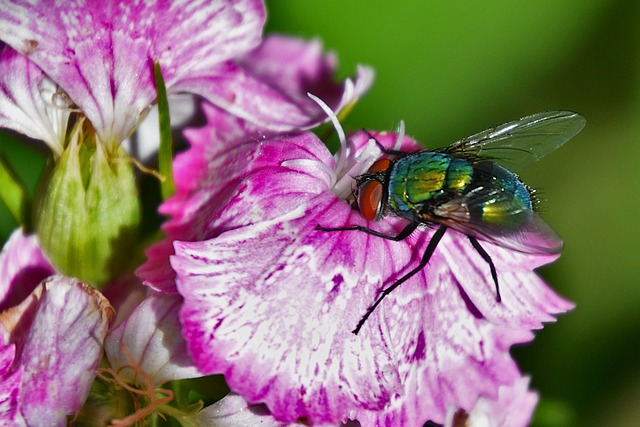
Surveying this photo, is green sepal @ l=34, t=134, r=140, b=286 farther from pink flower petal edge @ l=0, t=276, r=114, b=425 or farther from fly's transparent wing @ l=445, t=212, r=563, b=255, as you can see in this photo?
fly's transparent wing @ l=445, t=212, r=563, b=255

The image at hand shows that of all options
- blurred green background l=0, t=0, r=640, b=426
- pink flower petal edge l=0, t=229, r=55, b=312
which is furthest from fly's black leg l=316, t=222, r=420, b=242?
blurred green background l=0, t=0, r=640, b=426

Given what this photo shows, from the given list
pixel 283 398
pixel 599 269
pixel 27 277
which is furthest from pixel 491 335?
pixel 599 269

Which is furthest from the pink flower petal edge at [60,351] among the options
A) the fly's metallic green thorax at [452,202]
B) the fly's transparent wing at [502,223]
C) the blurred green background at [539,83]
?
the blurred green background at [539,83]

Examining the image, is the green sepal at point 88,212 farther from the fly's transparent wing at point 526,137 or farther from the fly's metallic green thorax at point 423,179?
the fly's transparent wing at point 526,137

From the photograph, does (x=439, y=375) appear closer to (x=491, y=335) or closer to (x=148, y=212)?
(x=491, y=335)

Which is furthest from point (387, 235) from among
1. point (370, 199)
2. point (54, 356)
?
point (54, 356)

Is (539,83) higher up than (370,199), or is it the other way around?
(539,83)

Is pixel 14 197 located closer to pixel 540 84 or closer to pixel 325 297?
pixel 325 297
